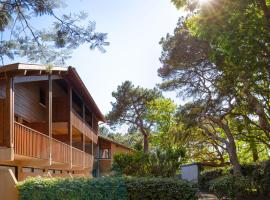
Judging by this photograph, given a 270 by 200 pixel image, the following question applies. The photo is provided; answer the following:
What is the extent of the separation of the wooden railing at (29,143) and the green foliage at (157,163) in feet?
16.0

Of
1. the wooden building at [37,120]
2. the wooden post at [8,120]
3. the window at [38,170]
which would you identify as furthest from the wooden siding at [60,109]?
the wooden post at [8,120]

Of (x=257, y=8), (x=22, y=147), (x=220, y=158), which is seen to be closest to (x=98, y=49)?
(x=257, y=8)

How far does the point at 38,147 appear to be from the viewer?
1708cm

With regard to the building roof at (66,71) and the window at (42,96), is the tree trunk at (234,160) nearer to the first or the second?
the building roof at (66,71)

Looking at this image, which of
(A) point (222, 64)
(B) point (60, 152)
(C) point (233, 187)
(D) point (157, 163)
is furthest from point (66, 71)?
(C) point (233, 187)

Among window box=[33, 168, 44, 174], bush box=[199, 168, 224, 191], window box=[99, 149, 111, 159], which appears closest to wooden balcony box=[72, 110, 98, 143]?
window box=[33, 168, 44, 174]

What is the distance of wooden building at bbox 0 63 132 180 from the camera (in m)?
13.9

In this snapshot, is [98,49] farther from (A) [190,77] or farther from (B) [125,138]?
(B) [125,138]

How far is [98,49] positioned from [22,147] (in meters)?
7.74

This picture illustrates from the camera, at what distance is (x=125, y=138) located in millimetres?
88375

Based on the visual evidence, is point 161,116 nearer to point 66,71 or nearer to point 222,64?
point 66,71

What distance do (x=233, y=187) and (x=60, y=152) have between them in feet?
32.6

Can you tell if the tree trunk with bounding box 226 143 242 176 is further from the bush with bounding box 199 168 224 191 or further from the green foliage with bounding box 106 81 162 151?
the green foliage with bounding box 106 81 162 151

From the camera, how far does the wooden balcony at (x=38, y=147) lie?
1472 cm
